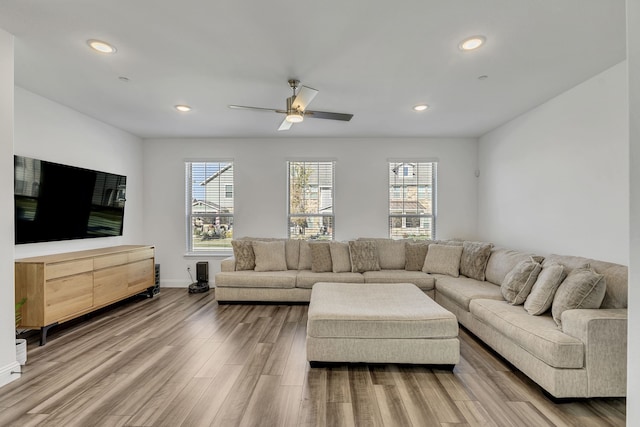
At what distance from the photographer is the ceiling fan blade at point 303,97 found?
2.69m

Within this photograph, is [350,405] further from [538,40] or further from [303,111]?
[538,40]

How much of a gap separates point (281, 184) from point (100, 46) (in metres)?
3.30

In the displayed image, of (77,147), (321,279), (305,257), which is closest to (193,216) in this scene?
(77,147)

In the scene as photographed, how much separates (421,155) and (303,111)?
10.2ft

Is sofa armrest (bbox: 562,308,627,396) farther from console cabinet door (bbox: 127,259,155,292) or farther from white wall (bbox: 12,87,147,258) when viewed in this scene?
white wall (bbox: 12,87,147,258)

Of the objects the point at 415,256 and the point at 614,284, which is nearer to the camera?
the point at 614,284

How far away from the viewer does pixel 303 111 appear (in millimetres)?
3021

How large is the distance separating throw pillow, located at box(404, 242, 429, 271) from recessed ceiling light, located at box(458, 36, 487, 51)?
3006 millimetres

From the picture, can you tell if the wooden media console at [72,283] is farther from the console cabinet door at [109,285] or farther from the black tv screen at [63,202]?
the black tv screen at [63,202]

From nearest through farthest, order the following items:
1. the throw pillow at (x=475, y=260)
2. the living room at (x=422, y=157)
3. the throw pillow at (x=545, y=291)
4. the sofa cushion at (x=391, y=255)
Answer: the throw pillow at (x=545, y=291), the living room at (x=422, y=157), the throw pillow at (x=475, y=260), the sofa cushion at (x=391, y=255)

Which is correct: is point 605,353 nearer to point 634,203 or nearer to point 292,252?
point 634,203

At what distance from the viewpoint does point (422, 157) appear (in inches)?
212

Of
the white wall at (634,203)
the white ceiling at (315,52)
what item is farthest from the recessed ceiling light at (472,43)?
the white wall at (634,203)

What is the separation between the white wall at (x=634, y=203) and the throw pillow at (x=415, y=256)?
3.42 metres
